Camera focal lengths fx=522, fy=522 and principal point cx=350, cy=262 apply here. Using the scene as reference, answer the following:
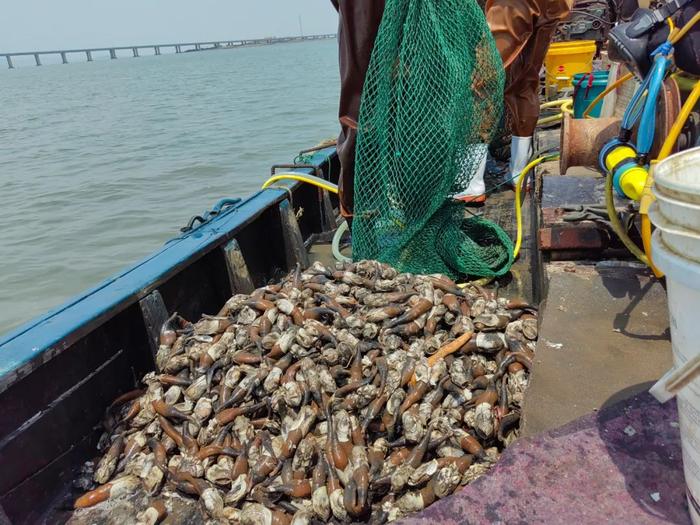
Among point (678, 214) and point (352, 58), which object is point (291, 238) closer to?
point (352, 58)

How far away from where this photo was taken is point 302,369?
2822 mm

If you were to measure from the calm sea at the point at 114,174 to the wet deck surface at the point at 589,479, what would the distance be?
7444 millimetres

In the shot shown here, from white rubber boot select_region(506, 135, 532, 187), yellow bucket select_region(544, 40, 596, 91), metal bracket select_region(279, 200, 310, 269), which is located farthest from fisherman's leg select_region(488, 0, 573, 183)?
yellow bucket select_region(544, 40, 596, 91)

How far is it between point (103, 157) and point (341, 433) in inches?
564

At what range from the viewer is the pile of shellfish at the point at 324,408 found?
240 cm

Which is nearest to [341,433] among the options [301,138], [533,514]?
[533,514]

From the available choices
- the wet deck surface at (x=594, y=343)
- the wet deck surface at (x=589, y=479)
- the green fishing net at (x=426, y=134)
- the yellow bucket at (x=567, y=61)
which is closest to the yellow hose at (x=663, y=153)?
the wet deck surface at (x=594, y=343)

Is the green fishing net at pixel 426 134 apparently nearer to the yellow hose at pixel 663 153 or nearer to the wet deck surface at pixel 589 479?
the yellow hose at pixel 663 153

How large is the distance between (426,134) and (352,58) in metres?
0.85

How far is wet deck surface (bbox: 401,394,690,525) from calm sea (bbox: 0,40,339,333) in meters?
7.44

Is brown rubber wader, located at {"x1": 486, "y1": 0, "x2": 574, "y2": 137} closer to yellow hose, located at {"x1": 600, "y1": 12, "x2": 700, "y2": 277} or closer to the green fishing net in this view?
the green fishing net

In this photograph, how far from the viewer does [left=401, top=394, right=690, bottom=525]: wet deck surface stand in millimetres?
1476

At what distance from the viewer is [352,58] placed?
3.83 meters

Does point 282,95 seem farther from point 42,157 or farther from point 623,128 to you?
point 623,128
